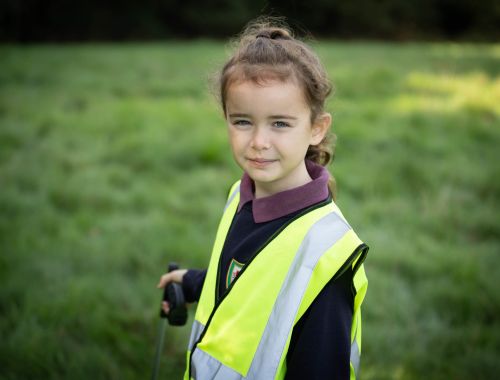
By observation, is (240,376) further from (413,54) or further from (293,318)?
(413,54)

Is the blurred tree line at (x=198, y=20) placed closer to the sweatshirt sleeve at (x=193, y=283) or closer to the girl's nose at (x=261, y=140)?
the sweatshirt sleeve at (x=193, y=283)

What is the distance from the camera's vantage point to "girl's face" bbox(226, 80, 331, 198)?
132 centimetres

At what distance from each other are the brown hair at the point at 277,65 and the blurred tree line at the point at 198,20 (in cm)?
1327

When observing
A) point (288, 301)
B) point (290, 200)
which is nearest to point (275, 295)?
point (288, 301)

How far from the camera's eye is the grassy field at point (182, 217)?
2.63 meters

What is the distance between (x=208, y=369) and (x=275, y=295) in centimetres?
32

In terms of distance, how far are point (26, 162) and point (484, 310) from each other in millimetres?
4703

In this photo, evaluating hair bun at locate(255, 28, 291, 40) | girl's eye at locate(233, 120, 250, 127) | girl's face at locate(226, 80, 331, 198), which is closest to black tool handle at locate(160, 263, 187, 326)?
girl's face at locate(226, 80, 331, 198)

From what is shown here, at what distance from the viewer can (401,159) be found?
522cm

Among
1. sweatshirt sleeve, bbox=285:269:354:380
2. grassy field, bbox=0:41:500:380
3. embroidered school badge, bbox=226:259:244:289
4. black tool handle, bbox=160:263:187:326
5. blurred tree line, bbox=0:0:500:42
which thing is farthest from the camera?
blurred tree line, bbox=0:0:500:42

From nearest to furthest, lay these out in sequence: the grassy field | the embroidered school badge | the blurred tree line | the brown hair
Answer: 1. the brown hair
2. the embroidered school badge
3. the grassy field
4. the blurred tree line

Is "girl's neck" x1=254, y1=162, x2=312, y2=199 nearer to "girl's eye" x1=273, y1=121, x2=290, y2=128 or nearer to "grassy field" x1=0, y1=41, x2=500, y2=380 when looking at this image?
"girl's eye" x1=273, y1=121, x2=290, y2=128

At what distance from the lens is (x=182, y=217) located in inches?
167

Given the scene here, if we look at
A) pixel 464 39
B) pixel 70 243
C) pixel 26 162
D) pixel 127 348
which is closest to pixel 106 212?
pixel 70 243
